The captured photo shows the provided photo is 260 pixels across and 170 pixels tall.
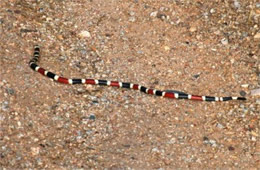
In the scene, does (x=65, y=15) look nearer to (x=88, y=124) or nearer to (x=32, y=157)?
(x=88, y=124)

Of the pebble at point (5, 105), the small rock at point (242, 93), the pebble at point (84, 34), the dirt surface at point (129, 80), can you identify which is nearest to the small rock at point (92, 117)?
the dirt surface at point (129, 80)

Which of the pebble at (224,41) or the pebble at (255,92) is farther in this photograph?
the pebble at (224,41)

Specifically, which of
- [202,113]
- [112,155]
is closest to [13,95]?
[112,155]

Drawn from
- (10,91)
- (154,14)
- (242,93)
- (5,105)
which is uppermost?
(154,14)

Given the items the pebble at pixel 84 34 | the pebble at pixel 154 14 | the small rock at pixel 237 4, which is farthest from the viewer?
the pebble at pixel 154 14

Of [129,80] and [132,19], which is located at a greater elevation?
[132,19]

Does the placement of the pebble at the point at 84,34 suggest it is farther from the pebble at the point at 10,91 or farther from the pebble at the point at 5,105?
the pebble at the point at 5,105

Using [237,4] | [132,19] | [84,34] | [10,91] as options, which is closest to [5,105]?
[10,91]

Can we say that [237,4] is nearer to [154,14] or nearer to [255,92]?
[154,14]
